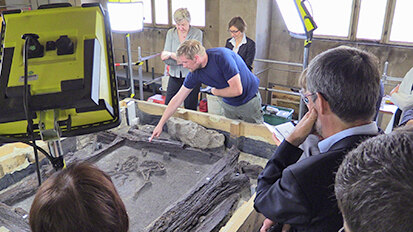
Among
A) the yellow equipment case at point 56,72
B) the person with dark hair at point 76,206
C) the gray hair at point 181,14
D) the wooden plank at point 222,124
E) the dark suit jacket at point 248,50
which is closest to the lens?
the person with dark hair at point 76,206

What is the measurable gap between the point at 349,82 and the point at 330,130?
0.21 m

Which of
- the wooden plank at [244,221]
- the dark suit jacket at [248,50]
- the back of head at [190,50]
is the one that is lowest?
the wooden plank at [244,221]

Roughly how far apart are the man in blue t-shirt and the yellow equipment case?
164 cm

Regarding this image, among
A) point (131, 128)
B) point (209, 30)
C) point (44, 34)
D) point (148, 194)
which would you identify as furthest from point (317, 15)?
point (44, 34)

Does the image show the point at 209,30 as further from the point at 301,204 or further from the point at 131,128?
the point at 301,204

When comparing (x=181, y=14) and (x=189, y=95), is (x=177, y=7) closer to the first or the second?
(x=181, y=14)

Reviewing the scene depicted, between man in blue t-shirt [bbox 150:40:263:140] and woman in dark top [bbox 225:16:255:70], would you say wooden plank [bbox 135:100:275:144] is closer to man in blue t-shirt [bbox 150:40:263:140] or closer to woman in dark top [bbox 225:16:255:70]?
man in blue t-shirt [bbox 150:40:263:140]

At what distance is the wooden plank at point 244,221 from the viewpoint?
1852 millimetres

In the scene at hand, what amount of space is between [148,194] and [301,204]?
160 centimetres

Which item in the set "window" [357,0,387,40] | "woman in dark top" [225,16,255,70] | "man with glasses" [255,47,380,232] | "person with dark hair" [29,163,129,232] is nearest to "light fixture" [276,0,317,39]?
"man with glasses" [255,47,380,232]

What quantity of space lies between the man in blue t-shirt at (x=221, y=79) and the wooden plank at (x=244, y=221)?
4.07 feet

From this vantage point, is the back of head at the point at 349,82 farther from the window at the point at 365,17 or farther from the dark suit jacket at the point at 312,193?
the window at the point at 365,17

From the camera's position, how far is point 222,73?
290 centimetres

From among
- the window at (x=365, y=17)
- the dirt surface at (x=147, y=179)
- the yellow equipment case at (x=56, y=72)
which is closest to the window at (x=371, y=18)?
the window at (x=365, y=17)
